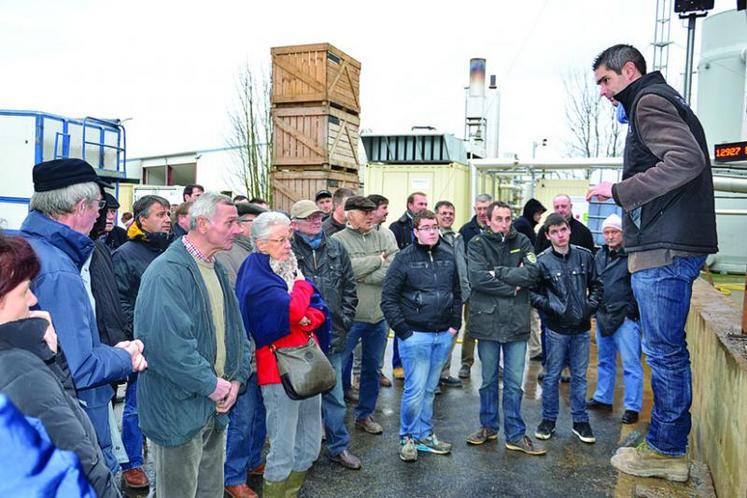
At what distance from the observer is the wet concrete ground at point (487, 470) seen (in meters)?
4.35

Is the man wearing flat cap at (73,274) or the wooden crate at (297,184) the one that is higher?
the wooden crate at (297,184)

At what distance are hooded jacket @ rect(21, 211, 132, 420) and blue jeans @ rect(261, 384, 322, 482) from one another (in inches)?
52.0

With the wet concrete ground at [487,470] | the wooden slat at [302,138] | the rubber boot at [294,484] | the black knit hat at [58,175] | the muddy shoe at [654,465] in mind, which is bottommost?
the wet concrete ground at [487,470]

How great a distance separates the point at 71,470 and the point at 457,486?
3.69m

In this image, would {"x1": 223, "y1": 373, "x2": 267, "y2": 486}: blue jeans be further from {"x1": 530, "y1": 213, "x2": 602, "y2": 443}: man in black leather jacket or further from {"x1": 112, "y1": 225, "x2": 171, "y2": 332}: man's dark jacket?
{"x1": 530, "y1": 213, "x2": 602, "y2": 443}: man in black leather jacket

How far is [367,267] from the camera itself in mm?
5719

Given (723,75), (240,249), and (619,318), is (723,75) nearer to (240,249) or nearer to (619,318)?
(619,318)

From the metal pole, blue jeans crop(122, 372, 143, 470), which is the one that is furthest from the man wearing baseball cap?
blue jeans crop(122, 372, 143, 470)

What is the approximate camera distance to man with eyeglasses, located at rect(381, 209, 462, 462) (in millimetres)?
4922

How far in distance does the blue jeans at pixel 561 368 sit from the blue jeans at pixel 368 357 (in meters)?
1.52

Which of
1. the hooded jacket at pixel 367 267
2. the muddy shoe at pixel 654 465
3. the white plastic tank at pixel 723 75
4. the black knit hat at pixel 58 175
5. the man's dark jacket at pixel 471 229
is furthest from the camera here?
the white plastic tank at pixel 723 75

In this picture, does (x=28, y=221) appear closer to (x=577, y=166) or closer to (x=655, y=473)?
(x=655, y=473)

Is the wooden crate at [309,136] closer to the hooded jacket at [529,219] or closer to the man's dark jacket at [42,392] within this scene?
the hooded jacket at [529,219]

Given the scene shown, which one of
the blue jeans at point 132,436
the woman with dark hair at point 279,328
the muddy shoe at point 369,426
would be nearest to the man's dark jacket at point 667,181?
the woman with dark hair at point 279,328
